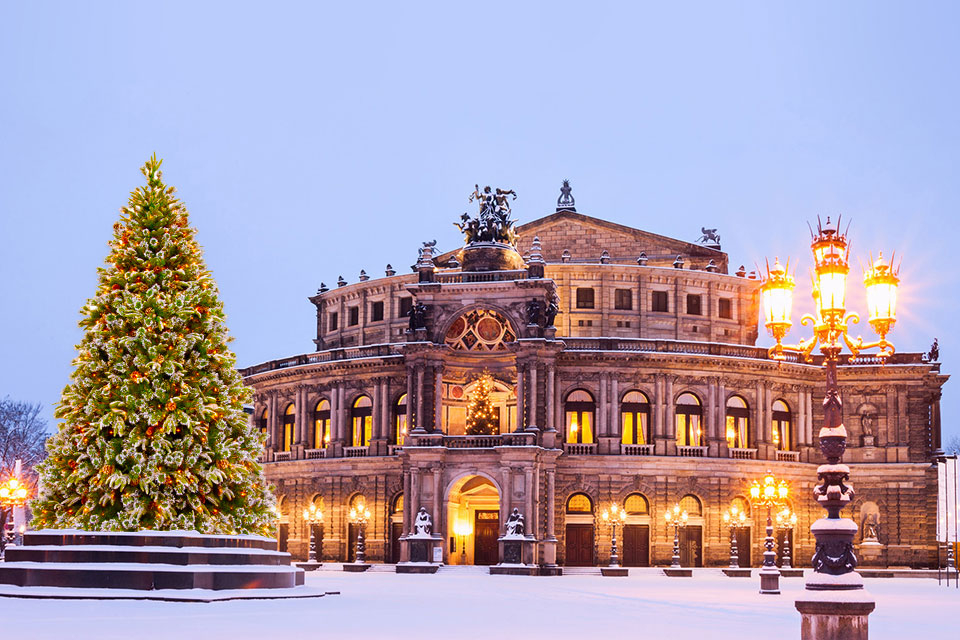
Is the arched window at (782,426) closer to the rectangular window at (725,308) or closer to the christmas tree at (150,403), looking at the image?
the rectangular window at (725,308)

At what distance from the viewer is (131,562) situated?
1114 inches

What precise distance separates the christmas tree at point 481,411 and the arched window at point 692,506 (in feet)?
37.5

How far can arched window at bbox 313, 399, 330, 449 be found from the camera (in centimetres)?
7681

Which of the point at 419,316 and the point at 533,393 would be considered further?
the point at 419,316

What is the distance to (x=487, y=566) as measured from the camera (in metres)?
66.6

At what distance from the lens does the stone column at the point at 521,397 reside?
6562 centimetres

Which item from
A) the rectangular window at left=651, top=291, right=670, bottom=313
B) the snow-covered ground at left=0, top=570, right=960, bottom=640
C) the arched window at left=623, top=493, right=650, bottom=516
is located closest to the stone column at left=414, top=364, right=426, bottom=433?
the arched window at left=623, top=493, right=650, bottom=516

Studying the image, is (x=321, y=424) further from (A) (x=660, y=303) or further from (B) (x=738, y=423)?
(B) (x=738, y=423)

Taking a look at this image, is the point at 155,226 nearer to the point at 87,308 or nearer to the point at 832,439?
the point at 87,308

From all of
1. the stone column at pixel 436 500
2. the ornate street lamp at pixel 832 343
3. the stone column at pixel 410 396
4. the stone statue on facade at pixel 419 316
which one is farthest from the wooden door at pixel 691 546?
the ornate street lamp at pixel 832 343

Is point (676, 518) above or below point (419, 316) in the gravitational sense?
below

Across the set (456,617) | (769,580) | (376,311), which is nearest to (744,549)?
(376,311)

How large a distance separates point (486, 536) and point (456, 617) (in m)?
43.2

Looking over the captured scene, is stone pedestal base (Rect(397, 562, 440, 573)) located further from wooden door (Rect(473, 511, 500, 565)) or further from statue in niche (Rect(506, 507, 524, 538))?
wooden door (Rect(473, 511, 500, 565))
